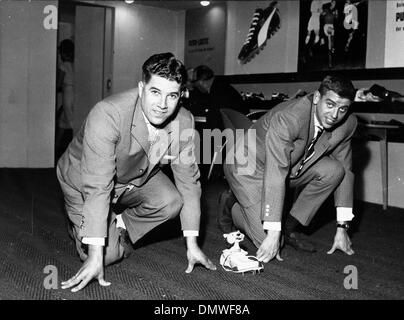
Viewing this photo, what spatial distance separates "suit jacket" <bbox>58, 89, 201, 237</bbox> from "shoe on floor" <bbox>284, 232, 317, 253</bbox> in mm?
795

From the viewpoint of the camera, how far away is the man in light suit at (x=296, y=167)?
2.49m

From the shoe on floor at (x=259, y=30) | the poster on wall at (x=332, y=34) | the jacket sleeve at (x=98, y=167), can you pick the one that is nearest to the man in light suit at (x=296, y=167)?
the jacket sleeve at (x=98, y=167)

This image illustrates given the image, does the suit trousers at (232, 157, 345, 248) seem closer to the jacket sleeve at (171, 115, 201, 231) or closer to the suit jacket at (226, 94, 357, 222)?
the suit jacket at (226, 94, 357, 222)

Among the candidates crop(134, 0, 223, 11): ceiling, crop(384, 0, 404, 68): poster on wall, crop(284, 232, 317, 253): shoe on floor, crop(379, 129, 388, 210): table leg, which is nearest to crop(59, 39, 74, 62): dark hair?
crop(134, 0, 223, 11): ceiling

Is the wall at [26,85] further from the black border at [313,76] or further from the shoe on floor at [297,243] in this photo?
the shoe on floor at [297,243]

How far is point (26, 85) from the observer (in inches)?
245

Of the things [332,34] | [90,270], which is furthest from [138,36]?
[90,270]

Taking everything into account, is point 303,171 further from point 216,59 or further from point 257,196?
point 216,59

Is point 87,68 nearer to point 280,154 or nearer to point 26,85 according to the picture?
point 26,85

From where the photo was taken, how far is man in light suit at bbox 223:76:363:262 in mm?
2490

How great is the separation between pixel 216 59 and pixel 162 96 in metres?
4.77
